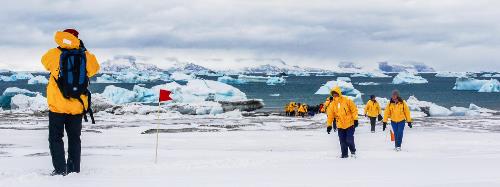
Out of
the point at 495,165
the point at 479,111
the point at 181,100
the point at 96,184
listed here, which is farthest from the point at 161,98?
the point at 181,100

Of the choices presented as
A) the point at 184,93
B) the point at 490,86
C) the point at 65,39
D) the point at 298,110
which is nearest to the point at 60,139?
the point at 65,39

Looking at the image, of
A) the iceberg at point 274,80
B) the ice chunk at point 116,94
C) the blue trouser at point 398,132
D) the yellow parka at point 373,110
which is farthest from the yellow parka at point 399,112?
the iceberg at point 274,80

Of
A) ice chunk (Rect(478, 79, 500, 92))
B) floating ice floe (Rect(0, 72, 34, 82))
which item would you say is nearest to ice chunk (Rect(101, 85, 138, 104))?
ice chunk (Rect(478, 79, 500, 92))

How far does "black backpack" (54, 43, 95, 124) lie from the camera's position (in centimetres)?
618

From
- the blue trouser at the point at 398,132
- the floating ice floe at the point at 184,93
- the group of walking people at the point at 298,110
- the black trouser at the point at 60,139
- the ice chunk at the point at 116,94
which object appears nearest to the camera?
the black trouser at the point at 60,139

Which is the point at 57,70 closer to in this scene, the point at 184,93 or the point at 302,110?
the point at 302,110

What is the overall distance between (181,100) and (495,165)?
47220mm

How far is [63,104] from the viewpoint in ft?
20.7

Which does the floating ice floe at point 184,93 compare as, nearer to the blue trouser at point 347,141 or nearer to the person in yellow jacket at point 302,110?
the person in yellow jacket at point 302,110

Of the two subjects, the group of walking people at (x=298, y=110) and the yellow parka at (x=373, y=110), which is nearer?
the yellow parka at (x=373, y=110)

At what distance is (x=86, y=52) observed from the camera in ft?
20.9

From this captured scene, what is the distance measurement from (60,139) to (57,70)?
2.59ft

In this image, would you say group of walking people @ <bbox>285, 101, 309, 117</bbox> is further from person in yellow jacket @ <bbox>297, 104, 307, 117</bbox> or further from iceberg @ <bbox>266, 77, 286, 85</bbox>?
iceberg @ <bbox>266, 77, 286, 85</bbox>

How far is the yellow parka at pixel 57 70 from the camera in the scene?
6223mm
